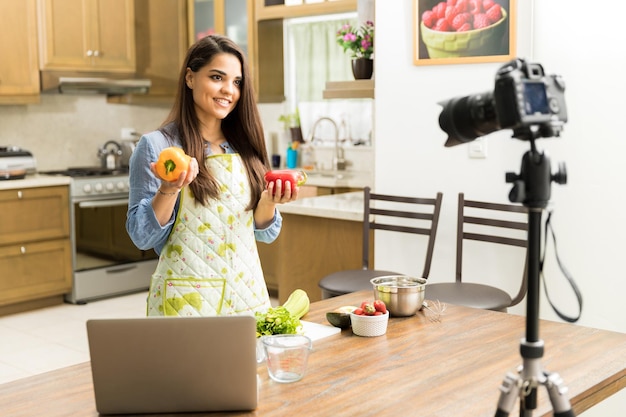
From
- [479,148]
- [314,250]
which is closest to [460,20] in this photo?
[479,148]

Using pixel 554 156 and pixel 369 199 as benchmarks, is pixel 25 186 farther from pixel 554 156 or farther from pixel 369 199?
pixel 554 156

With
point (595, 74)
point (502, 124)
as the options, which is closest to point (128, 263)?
point (595, 74)

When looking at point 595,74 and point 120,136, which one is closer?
point 595,74

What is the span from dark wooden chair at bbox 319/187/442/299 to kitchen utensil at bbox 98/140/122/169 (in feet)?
8.81

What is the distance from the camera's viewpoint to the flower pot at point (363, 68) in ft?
13.0

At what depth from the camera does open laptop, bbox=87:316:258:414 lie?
4.80 ft

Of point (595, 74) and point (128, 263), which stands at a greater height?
point (595, 74)

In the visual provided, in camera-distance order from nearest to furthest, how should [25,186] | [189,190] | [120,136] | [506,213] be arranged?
[189,190], [506,213], [25,186], [120,136]

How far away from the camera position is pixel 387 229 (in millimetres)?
3639

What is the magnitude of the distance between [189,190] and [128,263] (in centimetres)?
377

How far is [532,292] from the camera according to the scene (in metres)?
1.17

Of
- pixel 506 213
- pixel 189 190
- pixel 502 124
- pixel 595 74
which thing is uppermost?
pixel 595 74

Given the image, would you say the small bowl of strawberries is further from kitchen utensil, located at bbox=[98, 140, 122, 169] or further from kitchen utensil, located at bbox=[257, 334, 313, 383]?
kitchen utensil, located at bbox=[98, 140, 122, 169]

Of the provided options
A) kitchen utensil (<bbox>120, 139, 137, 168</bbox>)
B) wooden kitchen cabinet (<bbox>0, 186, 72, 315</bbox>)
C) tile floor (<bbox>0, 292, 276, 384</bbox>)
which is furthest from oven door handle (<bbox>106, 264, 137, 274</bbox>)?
kitchen utensil (<bbox>120, 139, 137, 168</bbox>)
